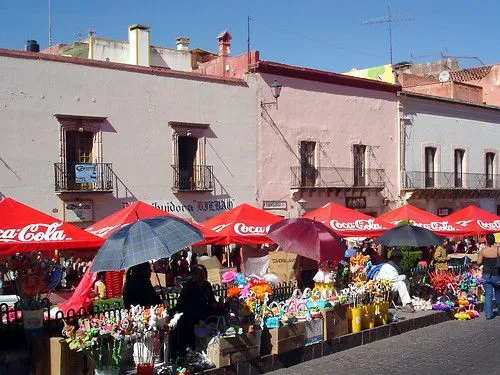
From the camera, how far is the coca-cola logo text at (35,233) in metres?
9.34

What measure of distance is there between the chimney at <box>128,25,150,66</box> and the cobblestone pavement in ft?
59.8

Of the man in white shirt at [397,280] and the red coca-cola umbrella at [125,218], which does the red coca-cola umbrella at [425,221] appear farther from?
the red coca-cola umbrella at [125,218]

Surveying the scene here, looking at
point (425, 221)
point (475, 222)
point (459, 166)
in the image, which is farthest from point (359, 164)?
point (425, 221)

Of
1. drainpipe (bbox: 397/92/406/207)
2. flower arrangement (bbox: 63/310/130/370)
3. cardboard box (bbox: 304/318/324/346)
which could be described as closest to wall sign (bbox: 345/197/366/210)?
drainpipe (bbox: 397/92/406/207)

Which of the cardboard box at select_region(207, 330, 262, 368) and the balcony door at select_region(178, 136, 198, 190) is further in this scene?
the balcony door at select_region(178, 136, 198, 190)

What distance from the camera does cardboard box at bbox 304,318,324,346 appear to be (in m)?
10.5

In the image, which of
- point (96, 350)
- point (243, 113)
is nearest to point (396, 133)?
point (243, 113)

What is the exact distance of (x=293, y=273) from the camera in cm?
1467

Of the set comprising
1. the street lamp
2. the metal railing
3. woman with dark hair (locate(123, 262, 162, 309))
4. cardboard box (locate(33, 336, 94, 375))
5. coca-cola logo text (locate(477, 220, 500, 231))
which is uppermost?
the street lamp

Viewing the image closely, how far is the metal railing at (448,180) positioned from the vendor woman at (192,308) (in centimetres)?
2133

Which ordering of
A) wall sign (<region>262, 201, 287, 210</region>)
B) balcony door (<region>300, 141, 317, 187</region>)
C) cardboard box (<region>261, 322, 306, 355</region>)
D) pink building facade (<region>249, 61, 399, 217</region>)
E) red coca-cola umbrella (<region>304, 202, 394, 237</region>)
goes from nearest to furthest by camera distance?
cardboard box (<region>261, 322, 306, 355</region>) → red coca-cola umbrella (<region>304, 202, 394, 237</region>) → wall sign (<region>262, 201, 287, 210</region>) → pink building facade (<region>249, 61, 399, 217</region>) → balcony door (<region>300, 141, 317, 187</region>)

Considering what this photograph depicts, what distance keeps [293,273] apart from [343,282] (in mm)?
1463

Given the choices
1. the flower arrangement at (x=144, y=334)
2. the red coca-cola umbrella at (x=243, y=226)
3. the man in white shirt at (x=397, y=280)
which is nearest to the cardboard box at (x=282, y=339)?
the flower arrangement at (x=144, y=334)

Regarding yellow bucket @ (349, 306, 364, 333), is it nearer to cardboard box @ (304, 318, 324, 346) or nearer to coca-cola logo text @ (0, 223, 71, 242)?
cardboard box @ (304, 318, 324, 346)
